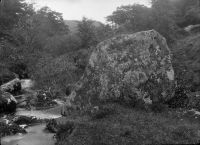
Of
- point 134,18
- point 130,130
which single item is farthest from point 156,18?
point 130,130

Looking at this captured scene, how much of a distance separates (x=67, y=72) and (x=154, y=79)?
17.9m

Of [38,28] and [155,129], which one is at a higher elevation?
[38,28]

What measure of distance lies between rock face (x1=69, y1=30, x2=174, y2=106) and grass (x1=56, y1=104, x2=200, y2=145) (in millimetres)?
2146

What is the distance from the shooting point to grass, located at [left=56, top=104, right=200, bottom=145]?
14023 millimetres

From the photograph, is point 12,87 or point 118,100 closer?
point 118,100

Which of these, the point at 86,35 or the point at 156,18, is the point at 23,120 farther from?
the point at 86,35

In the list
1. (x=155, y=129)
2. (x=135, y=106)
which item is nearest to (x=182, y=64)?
(x=135, y=106)

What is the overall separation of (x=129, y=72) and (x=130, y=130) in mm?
5751

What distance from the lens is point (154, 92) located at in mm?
19578

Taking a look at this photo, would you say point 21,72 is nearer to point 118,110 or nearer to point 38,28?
point 38,28

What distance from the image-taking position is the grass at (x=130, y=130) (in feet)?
46.0

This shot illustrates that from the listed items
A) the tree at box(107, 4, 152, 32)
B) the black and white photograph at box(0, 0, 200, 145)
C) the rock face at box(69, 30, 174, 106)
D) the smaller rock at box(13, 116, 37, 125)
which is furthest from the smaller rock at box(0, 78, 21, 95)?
the tree at box(107, 4, 152, 32)

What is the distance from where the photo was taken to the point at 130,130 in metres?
14.7

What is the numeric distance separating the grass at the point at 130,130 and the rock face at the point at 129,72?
7.04 ft
